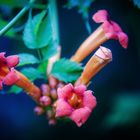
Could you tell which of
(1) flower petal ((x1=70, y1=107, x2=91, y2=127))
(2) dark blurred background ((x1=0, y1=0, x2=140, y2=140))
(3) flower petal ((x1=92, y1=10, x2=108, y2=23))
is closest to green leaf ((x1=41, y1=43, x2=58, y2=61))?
(3) flower petal ((x1=92, y1=10, x2=108, y2=23))

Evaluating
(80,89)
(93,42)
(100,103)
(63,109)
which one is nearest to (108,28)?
(93,42)

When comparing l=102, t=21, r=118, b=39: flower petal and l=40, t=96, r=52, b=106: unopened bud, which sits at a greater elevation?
l=102, t=21, r=118, b=39: flower petal

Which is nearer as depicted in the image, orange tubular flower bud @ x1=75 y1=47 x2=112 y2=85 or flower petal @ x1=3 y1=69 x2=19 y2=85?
flower petal @ x1=3 y1=69 x2=19 y2=85

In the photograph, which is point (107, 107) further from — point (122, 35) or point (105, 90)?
point (122, 35)

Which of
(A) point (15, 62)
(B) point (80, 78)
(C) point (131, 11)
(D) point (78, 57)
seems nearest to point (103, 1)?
(C) point (131, 11)

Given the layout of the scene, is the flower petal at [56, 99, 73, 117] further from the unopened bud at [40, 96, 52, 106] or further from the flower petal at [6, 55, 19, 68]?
the unopened bud at [40, 96, 52, 106]

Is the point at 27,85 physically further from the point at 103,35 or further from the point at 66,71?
the point at 103,35

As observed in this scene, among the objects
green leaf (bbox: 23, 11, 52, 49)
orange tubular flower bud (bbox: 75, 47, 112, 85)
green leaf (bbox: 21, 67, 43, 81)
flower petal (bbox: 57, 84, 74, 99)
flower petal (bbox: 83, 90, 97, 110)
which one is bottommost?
flower petal (bbox: 83, 90, 97, 110)
